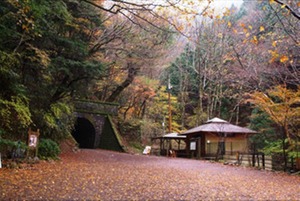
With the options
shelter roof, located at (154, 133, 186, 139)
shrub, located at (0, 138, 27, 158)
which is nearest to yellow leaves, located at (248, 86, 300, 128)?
shelter roof, located at (154, 133, 186, 139)

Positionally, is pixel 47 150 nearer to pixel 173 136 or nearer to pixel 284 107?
pixel 284 107

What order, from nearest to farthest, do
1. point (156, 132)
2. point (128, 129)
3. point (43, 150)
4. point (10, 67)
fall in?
1. point (10, 67)
2. point (43, 150)
3. point (128, 129)
4. point (156, 132)

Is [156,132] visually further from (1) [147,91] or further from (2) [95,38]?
(2) [95,38]

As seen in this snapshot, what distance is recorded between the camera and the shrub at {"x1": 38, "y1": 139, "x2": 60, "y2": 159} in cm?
980

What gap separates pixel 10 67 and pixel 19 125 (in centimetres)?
202

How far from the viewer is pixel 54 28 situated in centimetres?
1045

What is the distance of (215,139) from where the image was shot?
19203 millimetres

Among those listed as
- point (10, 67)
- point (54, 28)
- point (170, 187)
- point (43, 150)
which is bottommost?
point (170, 187)

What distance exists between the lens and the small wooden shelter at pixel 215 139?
17.3 m

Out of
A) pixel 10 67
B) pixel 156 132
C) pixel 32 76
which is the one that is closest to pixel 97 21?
pixel 32 76

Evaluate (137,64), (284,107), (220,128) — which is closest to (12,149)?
(284,107)

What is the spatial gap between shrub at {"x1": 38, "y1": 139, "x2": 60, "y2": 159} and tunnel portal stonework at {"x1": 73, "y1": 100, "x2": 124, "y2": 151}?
10156 mm

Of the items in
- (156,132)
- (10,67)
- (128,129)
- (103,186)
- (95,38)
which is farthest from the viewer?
(156,132)

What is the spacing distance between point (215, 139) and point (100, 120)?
891cm
